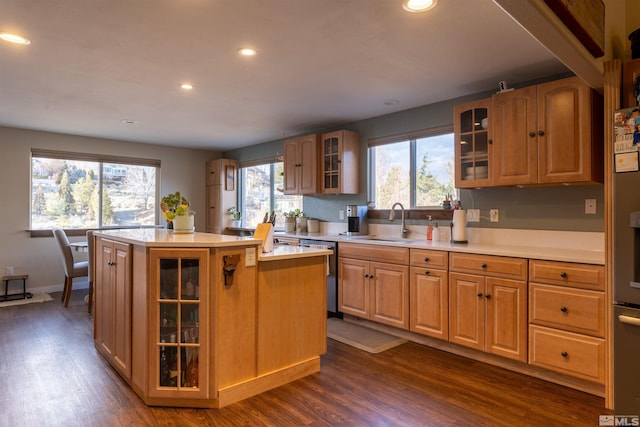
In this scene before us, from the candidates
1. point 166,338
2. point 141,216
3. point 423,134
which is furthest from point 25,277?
point 423,134

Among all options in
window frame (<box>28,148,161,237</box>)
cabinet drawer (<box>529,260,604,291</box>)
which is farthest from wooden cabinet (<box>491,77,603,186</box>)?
window frame (<box>28,148,161,237</box>)

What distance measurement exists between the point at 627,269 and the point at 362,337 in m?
2.28

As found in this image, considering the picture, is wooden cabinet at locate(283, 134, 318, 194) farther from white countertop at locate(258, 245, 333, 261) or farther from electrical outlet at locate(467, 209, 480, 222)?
white countertop at locate(258, 245, 333, 261)

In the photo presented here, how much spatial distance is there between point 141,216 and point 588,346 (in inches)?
244

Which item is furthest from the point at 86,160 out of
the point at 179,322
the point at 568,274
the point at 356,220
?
the point at 568,274

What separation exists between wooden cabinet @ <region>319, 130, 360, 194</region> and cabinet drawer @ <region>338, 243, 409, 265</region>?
84 cm

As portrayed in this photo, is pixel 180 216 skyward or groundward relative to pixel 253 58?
groundward

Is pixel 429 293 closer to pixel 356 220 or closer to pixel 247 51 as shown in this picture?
pixel 356 220

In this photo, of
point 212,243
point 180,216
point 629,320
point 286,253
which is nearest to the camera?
point 629,320

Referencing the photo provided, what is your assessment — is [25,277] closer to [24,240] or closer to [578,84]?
[24,240]

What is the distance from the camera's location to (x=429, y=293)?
10.8 feet

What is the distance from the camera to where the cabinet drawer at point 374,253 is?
350 centimetres

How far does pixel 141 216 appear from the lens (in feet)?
21.0

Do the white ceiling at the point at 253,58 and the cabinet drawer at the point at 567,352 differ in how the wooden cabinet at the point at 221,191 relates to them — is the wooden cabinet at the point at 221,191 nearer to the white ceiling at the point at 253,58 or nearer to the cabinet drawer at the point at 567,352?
the white ceiling at the point at 253,58
